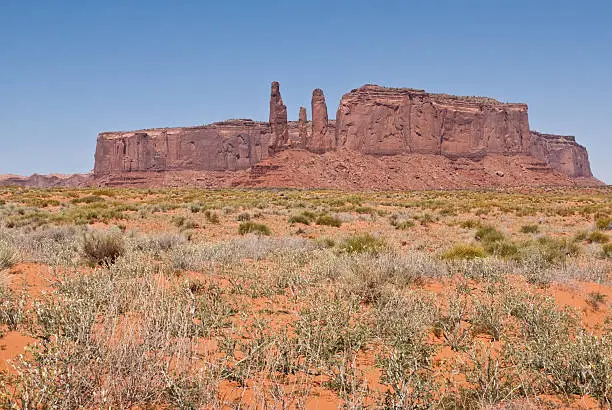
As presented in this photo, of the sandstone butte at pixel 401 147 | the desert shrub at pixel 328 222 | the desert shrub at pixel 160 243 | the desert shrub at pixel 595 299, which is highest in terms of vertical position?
the sandstone butte at pixel 401 147

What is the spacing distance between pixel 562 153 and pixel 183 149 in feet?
423

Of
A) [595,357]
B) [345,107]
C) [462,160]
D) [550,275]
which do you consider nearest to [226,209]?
[550,275]

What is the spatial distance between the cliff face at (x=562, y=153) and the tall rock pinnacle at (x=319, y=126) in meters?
93.3

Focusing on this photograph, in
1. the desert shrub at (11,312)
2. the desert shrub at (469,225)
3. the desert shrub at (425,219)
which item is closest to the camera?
the desert shrub at (11,312)

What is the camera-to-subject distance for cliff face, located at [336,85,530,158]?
9244 centimetres

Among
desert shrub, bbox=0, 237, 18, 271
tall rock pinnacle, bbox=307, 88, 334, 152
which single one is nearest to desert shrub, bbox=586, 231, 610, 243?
desert shrub, bbox=0, 237, 18, 271

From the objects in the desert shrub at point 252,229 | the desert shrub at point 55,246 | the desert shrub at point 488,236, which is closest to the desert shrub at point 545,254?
the desert shrub at point 488,236

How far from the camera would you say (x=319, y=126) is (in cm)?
9262

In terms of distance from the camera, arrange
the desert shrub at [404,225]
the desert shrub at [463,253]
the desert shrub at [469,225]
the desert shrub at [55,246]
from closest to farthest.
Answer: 1. the desert shrub at [55,246]
2. the desert shrub at [463,253]
3. the desert shrub at [404,225]
4. the desert shrub at [469,225]

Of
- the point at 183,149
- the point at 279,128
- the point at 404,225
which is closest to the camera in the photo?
the point at 404,225

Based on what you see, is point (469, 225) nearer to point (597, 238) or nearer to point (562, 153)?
point (597, 238)

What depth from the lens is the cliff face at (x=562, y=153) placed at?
155 m

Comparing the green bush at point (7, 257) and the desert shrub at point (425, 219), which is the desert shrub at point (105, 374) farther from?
the desert shrub at point (425, 219)

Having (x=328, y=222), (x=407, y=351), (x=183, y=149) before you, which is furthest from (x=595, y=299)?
(x=183, y=149)
